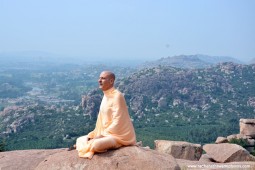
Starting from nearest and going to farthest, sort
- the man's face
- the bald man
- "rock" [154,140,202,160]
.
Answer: the bald man → the man's face → "rock" [154,140,202,160]

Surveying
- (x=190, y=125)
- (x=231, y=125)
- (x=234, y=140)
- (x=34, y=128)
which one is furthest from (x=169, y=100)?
(x=234, y=140)

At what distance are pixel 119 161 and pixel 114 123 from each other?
A: 95 centimetres

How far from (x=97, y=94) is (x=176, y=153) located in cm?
6972

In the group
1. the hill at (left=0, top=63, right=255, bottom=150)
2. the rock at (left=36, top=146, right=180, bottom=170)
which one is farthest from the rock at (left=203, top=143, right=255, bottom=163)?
the hill at (left=0, top=63, right=255, bottom=150)

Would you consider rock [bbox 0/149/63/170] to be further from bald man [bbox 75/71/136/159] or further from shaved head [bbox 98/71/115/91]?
shaved head [bbox 98/71/115/91]

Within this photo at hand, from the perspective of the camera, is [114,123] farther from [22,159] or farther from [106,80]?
[22,159]

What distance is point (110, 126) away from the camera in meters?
9.61

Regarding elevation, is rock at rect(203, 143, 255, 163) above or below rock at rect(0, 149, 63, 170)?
below

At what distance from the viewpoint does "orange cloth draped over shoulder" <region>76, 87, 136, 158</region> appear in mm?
9547

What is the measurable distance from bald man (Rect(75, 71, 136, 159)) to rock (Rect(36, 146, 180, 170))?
0.16 m

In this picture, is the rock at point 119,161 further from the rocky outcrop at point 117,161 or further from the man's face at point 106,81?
the man's face at point 106,81

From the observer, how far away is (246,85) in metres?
110

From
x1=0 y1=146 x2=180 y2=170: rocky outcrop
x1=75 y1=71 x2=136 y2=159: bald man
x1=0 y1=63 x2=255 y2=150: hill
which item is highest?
x1=75 y1=71 x2=136 y2=159: bald man

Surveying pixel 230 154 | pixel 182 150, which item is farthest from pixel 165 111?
pixel 182 150
